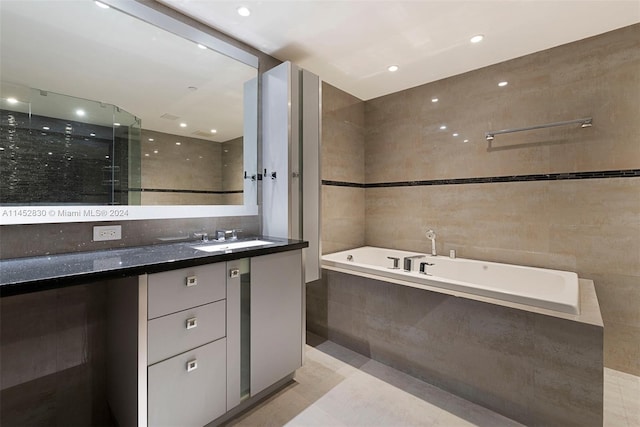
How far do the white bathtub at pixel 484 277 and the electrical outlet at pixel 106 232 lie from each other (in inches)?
60.5

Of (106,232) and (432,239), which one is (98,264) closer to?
(106,232)

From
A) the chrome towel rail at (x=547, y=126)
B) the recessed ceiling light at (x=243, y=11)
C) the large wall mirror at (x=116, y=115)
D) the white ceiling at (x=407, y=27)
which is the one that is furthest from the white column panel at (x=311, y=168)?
the chrome towel rail at (x=547, y=126)

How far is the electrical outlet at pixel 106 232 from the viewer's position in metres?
1.58

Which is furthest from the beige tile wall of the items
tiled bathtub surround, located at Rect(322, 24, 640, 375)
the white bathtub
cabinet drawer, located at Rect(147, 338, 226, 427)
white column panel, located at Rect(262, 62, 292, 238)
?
cabinet drawer, located at Rect(147, 338, 226, 427)

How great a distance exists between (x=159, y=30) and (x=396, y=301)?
243cm

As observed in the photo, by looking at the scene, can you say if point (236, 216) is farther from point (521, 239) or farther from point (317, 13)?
point (521, 239)

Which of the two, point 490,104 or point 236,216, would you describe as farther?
point 490,104

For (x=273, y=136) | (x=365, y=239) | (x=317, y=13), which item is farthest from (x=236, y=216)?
(x=365, y=239)

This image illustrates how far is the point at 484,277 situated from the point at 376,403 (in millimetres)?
1514

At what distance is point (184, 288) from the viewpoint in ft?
4.47

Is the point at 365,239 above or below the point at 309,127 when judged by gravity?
below

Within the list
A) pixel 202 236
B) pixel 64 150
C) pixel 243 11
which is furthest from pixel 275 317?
pixel 243 11

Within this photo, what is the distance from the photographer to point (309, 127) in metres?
2.34

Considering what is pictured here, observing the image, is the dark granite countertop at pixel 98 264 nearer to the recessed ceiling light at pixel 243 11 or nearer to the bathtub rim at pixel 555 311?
the bathtub rim at pixel 555 311
